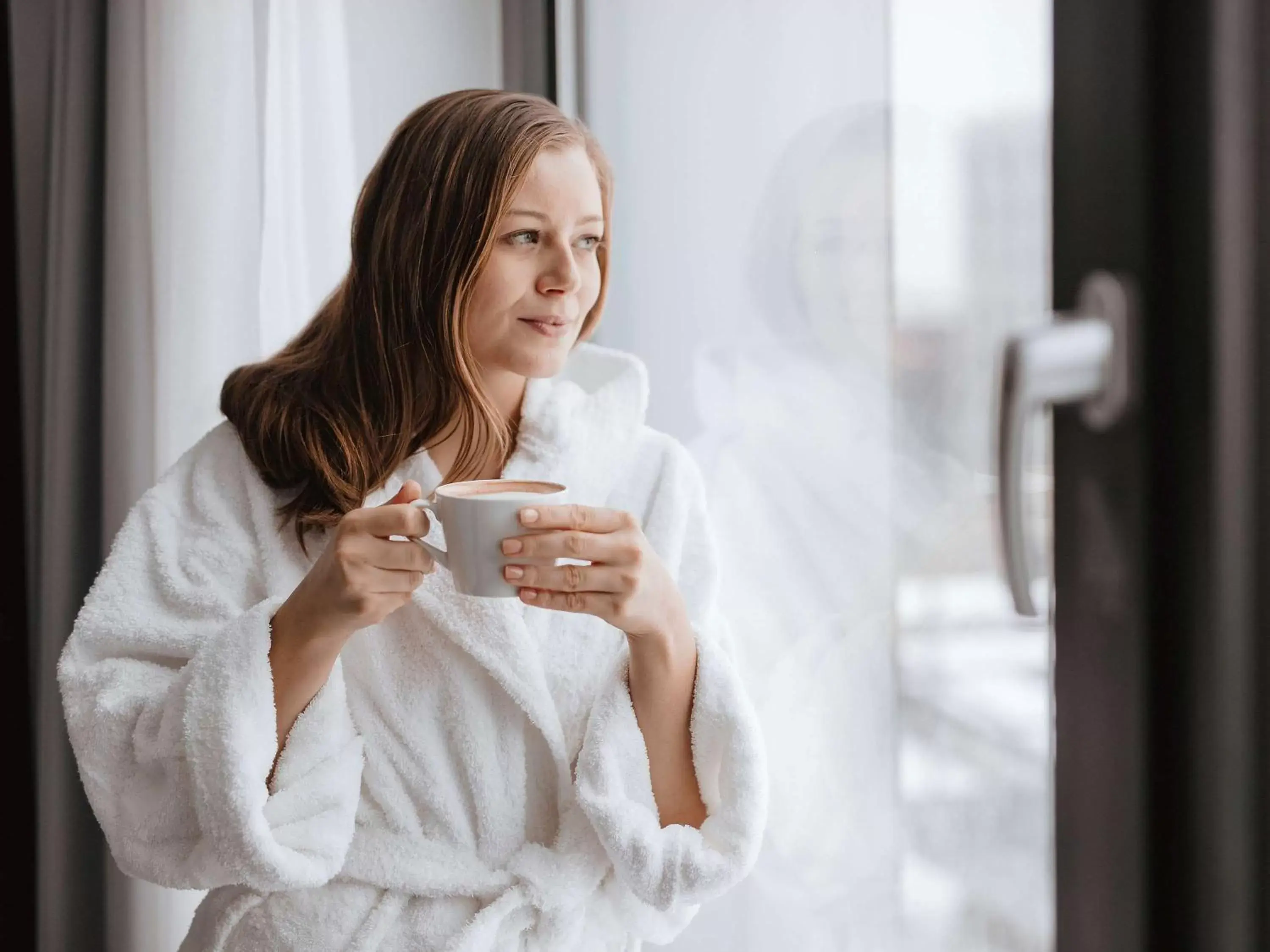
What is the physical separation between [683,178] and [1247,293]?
94 cm

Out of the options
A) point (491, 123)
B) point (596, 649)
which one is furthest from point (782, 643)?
point (491, 123)

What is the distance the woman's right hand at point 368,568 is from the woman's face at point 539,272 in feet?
0.66

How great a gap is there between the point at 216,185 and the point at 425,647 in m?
0.91

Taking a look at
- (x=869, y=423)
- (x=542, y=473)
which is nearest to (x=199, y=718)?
(x=542, y=473)

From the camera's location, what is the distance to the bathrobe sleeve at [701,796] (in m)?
0.94

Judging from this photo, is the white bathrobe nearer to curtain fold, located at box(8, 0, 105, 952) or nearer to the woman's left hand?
the woman's left hand

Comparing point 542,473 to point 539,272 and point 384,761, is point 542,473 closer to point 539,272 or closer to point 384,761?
point 539,272

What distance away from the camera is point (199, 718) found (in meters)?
0.90

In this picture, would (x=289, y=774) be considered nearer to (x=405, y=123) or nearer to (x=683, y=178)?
(x=405, y=123)

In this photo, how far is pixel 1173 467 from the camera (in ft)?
1.60

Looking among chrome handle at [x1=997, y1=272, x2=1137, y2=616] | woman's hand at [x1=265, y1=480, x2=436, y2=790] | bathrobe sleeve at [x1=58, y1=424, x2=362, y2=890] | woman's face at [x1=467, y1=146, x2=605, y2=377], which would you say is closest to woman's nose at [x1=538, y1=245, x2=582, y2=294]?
woman's face at [x1=467, y1=146, x2=605, y2=377]

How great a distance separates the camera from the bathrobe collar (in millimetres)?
987

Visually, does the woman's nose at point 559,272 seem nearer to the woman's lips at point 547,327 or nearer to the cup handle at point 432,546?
the woman's lips at point 547,327

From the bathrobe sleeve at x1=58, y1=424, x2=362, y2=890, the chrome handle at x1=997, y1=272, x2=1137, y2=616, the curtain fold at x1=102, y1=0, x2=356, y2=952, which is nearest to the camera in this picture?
the chrome handle at x1=997, y1=272, x2=1137, y2=616
